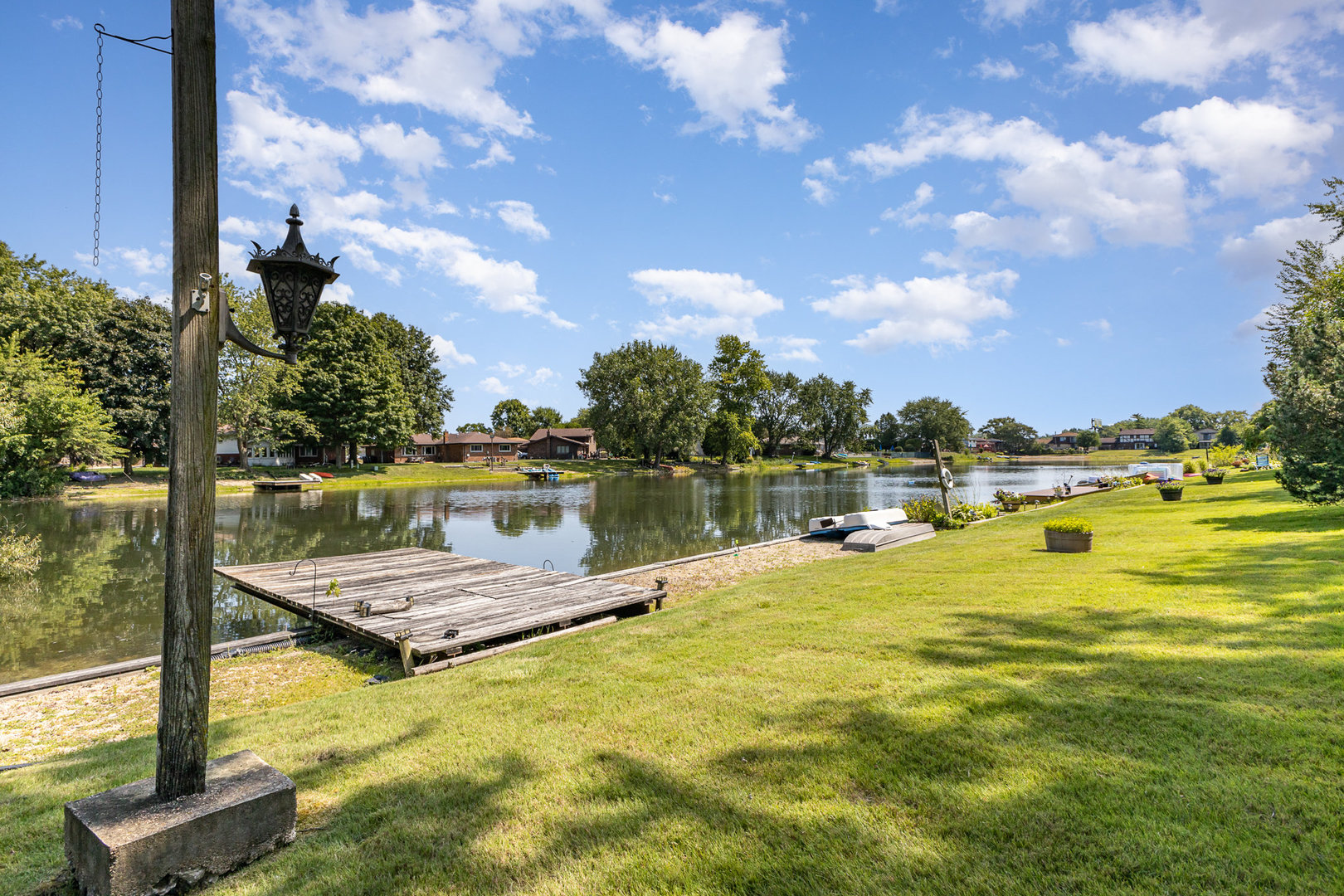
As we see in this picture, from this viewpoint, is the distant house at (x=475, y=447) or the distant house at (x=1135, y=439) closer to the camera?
the distant house at (x=475, y=447)

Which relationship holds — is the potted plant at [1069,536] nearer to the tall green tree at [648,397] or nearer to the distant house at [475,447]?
the tall green tree at [648,397]

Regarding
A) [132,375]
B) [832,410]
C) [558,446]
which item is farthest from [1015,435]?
[132,375]

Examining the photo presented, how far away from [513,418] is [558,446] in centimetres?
3420

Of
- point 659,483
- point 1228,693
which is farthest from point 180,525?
point 659,483

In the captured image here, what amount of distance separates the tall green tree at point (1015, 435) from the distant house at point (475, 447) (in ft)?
377

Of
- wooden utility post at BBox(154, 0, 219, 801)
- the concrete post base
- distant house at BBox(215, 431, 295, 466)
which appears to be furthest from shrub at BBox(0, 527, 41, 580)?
distant house at BBox(215, 431, 295, 466)

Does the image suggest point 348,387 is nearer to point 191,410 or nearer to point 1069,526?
point 1069,526

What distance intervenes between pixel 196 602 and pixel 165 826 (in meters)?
1.05

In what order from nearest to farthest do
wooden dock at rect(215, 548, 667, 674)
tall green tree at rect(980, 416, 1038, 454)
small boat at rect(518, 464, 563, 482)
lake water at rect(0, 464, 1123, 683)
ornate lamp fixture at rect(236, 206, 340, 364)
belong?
1. ornate lamp fixture at rect(236, 206, 340, 364)
2. wooden dock at rect(215, 548, 667, 674)
3. lake water at rect(0, 464, 1123, 683)
4. small boat at rect(518, 464, 563, 482)
5. tall green tree at rect(980, 416, 1038, 454)

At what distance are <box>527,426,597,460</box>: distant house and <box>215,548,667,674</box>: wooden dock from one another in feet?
260

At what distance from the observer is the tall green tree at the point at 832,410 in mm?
100688

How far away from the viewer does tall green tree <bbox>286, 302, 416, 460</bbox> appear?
52.1 m

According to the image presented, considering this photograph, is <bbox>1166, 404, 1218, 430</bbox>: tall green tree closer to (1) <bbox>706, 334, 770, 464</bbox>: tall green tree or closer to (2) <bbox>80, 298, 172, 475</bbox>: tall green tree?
(1) <bbox>706, 334, 770, 464</bbox>: tall green tree

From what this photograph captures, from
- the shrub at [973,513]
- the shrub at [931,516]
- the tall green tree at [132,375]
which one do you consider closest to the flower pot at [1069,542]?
the shrub at [931,516]
